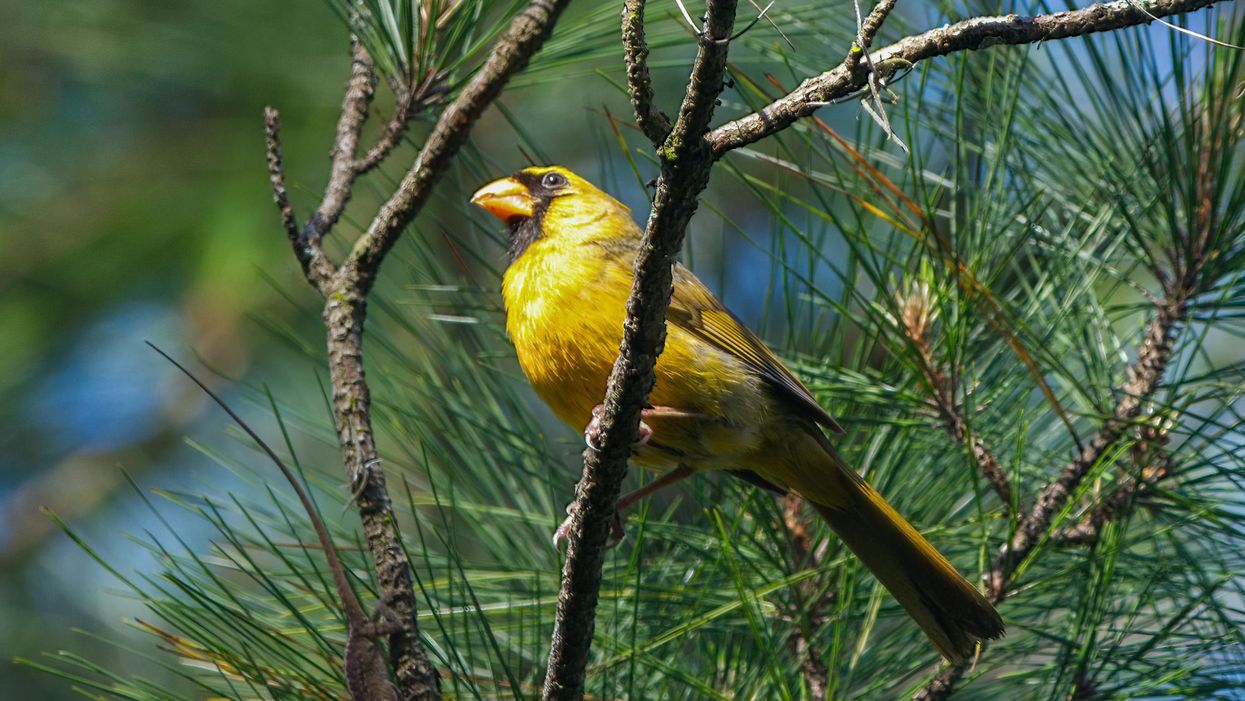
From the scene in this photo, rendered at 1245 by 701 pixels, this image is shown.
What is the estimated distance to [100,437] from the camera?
540cm

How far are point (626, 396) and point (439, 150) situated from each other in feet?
2.69

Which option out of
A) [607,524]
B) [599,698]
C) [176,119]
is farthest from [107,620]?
[607,524]

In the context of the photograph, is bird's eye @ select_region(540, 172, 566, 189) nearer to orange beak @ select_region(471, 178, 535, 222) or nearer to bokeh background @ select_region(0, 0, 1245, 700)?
orange beak @ select_region(471, 178, 535, 222)

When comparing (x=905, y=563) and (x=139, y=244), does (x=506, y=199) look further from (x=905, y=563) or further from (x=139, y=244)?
(x=139, y=244)

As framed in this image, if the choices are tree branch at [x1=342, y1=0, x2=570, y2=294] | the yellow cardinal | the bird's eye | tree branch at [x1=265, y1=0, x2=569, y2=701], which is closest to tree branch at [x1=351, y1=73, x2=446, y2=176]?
tree branch at [x1=265, y1=0, x2=569, y2=701]

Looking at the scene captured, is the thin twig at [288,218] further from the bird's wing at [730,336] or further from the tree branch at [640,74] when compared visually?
the tree branch at [640,74]

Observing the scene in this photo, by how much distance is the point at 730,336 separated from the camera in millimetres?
3023

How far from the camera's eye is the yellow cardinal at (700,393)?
8.97 ft

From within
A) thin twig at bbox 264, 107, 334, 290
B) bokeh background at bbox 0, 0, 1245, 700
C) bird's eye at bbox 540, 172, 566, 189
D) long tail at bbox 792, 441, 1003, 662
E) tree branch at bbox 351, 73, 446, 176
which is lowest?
long tail at bbox 792, 441, 1003, 662

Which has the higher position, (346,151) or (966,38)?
(346,151)

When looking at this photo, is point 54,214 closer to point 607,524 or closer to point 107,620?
point 107,620

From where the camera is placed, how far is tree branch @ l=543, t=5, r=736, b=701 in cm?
170

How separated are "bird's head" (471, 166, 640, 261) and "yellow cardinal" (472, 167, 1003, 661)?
0.61 ft

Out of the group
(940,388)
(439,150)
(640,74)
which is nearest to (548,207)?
(439,150)
